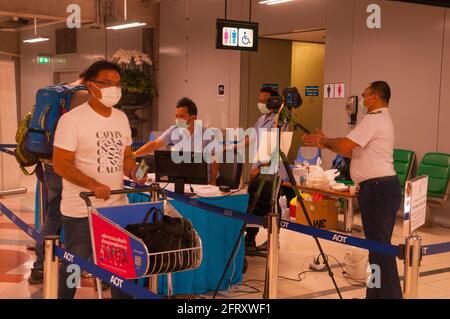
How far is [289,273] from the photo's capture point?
549 cm

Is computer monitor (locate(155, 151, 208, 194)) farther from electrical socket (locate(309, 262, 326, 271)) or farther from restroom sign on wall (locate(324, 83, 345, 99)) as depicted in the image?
restroom sign on wall (locate(324, 83, 345, 99))

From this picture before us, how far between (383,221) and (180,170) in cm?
154

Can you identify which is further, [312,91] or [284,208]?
[312,91]

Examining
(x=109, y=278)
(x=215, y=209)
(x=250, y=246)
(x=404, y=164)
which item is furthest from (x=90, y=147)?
(x=404, y=164)

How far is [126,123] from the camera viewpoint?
3.48 m

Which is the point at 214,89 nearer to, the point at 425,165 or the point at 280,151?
the point at 425,165

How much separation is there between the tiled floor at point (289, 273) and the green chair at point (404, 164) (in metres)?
1.08

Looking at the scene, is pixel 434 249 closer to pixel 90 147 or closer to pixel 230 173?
pixel 90 147

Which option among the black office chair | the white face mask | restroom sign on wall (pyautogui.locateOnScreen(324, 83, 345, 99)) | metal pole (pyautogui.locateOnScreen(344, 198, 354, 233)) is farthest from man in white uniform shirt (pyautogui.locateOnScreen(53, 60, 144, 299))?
restroom sign on wall (pyautogui.locateOnScreen(324, 83, 345, 99))

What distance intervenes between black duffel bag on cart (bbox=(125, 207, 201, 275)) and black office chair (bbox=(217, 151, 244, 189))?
2.49 metres

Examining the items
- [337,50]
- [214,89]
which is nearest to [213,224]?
[337,50]

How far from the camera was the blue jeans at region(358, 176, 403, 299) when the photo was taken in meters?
4.09

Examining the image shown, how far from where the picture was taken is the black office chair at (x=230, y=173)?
5.66 m

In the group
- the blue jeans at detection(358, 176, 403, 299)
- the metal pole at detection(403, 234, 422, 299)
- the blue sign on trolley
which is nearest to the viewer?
the metal pole at detection(403, 234, 422, 299)
